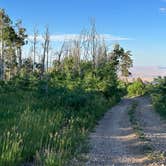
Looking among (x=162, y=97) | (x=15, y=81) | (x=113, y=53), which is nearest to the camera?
(x=162, y=97)

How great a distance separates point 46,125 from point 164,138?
3.81 metres

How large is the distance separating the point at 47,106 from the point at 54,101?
129cm

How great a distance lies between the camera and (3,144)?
7.20 metres

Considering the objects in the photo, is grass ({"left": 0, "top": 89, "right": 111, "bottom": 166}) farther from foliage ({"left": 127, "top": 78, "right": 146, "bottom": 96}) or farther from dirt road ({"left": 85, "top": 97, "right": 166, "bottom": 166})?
foliage ({"left": 127, "top": 78, "right": 146, "bottom": 96})

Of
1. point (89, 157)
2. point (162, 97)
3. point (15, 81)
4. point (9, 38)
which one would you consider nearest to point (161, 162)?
point (89, 157)

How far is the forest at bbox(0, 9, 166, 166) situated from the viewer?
26.3 ft

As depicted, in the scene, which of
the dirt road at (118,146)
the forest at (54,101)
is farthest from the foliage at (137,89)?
the dirt road at (118,146)

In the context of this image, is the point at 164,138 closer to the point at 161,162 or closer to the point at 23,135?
the point at 161,162

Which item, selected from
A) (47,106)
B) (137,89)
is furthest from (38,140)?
(137,89)

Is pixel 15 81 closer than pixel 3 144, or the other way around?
pixel 3 144

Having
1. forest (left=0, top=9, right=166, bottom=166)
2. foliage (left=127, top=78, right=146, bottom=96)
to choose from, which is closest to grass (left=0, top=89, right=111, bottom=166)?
forest (left=0, top=9, right=166, bottom=166)

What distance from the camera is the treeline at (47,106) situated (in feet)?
25.8

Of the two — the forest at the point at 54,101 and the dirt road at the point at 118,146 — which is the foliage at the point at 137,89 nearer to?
the forest at the point at 54,101

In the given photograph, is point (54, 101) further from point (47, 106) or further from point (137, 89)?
point (137, 89)
